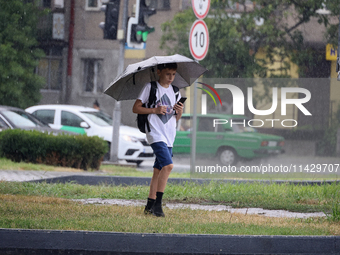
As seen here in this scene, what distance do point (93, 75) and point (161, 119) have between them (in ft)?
71.9

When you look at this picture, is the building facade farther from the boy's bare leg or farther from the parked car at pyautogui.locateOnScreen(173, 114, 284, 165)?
the boy's bare leg

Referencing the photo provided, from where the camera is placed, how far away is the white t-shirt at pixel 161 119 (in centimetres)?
619

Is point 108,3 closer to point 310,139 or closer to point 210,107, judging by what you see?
point 210,107

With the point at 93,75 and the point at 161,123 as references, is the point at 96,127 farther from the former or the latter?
the point at 93,75

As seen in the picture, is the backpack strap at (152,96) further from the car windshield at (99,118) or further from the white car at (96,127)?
the car windshield at (99,118)

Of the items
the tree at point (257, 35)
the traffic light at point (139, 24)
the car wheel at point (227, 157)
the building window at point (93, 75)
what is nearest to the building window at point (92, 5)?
the building window at point (93, 75)

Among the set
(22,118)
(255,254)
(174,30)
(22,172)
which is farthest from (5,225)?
(174,30)

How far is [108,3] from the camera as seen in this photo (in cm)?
1486

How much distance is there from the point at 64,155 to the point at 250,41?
31.1 ft

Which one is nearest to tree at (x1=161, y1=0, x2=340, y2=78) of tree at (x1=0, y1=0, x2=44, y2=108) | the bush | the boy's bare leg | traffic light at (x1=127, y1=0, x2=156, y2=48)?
traffic light at (x1=127, y1=0, x2=156, y2=48)

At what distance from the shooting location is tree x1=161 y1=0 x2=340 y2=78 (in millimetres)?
19656

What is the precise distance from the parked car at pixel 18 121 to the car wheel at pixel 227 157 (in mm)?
4609

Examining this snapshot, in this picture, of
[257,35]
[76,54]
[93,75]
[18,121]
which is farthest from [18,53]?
[18,121]

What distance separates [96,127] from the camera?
53.7 feet
